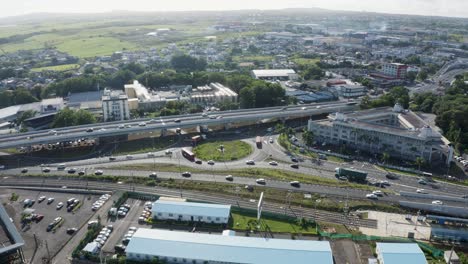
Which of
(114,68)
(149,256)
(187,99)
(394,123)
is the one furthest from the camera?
(114,68)

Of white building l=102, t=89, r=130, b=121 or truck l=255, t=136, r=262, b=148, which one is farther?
white building l=102, t=89, r=130, b=121

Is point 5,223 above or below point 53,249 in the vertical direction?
above

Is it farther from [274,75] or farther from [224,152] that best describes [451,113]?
[274,75]

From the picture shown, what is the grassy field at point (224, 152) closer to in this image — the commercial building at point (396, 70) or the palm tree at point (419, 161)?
the palm tree at point (419, 161)

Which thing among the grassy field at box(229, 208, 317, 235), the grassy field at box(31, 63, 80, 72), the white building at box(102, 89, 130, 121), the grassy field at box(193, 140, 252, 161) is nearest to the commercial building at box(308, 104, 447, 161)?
the grassy field at box(193, 140, 252, 161)

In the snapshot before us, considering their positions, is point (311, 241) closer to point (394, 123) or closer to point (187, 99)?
point (394, 123)

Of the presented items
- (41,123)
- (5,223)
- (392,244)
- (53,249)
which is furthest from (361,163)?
(41,123)

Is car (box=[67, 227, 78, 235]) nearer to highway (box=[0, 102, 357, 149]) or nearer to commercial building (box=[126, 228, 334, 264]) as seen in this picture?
commercial building (box=[126, 228, 334, 264])

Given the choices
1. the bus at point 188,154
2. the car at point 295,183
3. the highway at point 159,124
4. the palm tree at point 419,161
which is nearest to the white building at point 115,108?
the highway at point 159,124
